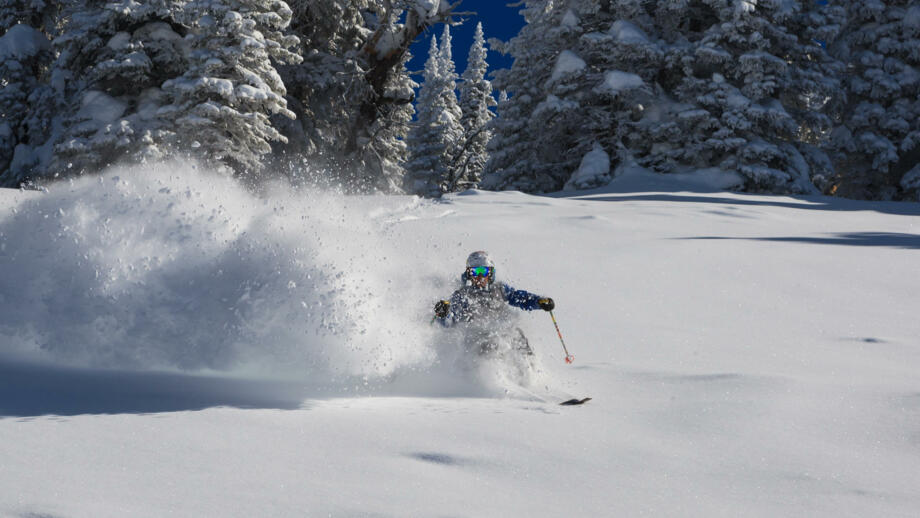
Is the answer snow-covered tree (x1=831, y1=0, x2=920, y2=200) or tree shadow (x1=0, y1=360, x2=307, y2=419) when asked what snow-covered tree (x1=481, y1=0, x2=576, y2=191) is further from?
tree shadow (x1=0, y1=360, x2=307, y2=419)

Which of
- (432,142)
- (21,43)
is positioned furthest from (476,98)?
(21,43)

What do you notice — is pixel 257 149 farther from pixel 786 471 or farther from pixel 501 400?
pixel 786 471

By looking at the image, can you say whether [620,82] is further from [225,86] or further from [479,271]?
[479,271]

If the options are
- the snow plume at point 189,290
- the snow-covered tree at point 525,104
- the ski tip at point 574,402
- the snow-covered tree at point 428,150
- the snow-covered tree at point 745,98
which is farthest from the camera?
the snow-covered tree at point 428,150

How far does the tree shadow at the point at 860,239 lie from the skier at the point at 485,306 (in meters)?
7.59

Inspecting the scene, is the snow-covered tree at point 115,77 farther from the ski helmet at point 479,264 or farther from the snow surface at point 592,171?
the ski helmet at point 479,264

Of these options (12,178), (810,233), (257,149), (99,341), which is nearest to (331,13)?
(257,149)

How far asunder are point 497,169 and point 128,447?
25.2 m

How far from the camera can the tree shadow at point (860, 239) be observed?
12602 millimetres

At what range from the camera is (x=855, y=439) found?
394 cm

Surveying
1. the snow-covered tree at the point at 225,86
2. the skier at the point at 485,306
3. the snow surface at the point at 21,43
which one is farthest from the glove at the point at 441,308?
the snow surface at the point at 21,43

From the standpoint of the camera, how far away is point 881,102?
2772 centimetres

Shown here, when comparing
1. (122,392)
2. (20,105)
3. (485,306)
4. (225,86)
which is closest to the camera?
(122,392)

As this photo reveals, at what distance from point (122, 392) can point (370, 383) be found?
1676 mm
